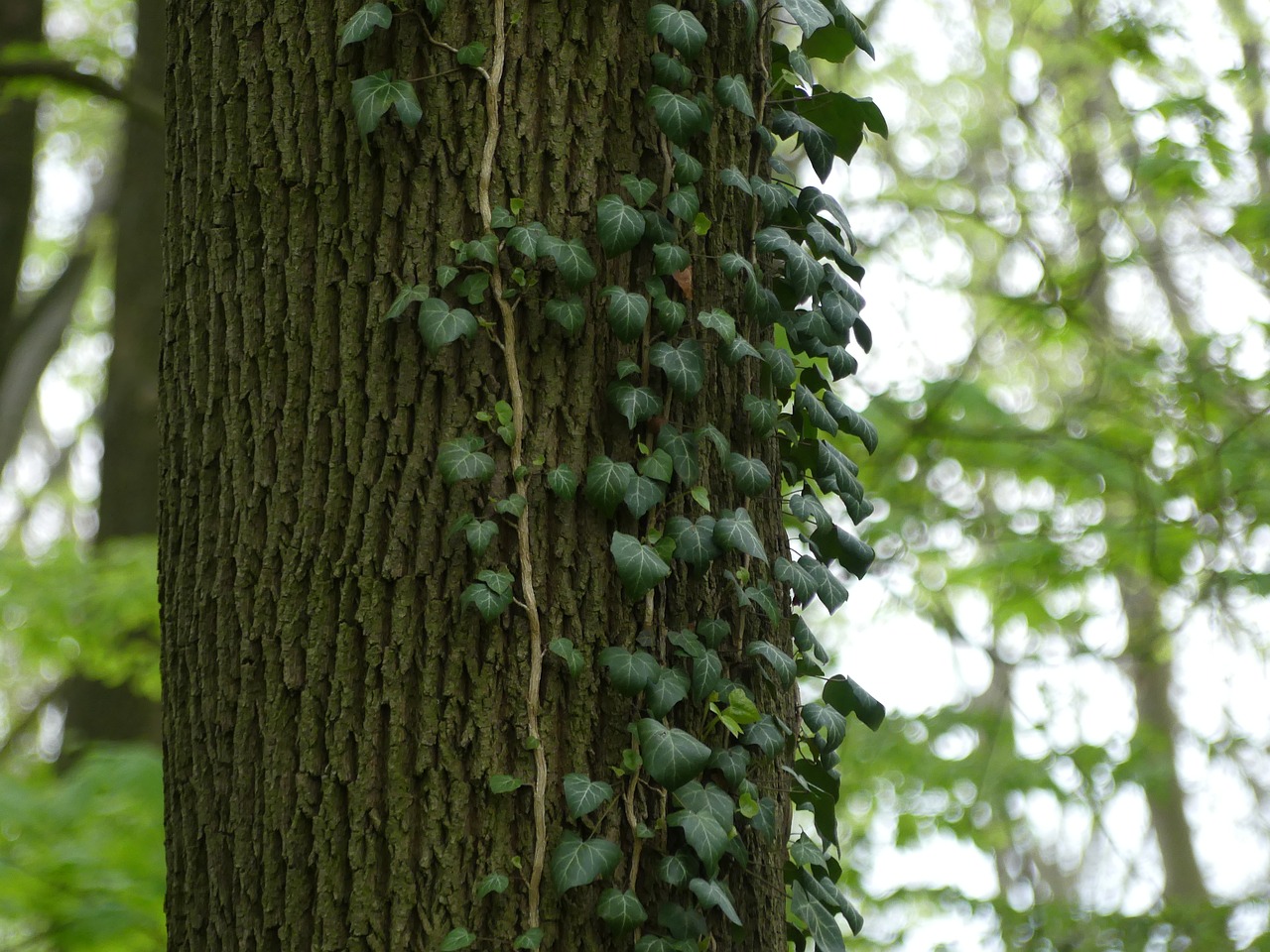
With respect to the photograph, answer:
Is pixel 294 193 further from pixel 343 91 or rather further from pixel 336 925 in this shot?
pixel 336 925

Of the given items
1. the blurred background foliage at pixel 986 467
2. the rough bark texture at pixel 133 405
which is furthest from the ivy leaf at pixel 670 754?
the rough bark texture at pixel 133 405

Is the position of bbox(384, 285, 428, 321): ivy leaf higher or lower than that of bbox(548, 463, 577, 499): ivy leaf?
higher

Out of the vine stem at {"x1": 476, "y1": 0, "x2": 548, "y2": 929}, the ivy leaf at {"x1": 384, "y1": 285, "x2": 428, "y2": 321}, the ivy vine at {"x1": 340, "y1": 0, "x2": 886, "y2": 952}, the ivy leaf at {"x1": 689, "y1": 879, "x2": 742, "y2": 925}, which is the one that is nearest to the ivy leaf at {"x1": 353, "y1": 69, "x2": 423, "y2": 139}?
the ivy vine at {"x1": 340, "y1": 0, "x2": 886, "y2": 952}

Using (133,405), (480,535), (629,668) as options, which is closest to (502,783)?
(629,668)

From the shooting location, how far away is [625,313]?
61.0 inches

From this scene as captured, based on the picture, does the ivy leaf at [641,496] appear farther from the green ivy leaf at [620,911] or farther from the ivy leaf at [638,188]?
the green ivy leaf at [620,911]

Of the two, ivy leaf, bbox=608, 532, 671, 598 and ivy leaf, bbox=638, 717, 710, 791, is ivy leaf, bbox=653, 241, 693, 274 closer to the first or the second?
ivy leaf, bbox=608, 532, 671, 598

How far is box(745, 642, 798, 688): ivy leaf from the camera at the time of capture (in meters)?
1.63

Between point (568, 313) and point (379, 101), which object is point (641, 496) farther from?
point (379, 101)

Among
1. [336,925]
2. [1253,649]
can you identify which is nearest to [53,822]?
[336,925]

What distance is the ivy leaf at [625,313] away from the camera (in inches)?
60.9

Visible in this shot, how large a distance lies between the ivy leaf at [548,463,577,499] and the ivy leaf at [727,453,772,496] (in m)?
0.25

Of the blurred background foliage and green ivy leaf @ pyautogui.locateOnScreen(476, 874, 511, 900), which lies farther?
the blurred background foliage

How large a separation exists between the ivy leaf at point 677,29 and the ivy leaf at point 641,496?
63 centimetres
